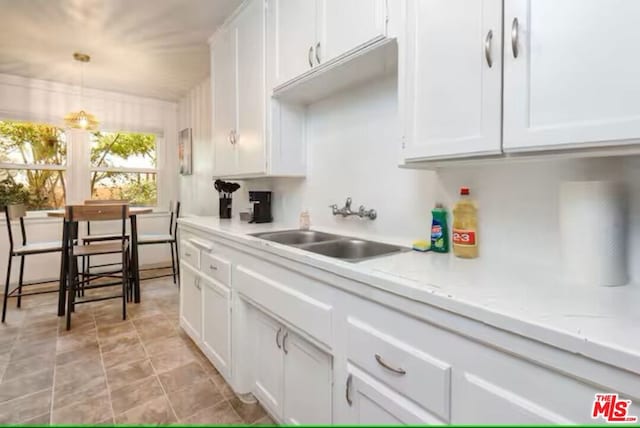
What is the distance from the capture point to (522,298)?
2.48ft

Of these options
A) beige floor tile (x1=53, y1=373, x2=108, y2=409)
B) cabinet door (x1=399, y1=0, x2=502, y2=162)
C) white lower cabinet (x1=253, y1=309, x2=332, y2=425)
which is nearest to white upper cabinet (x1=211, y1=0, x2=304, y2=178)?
cabinet door (x1=399, y1=0, x2=502, y2=162)

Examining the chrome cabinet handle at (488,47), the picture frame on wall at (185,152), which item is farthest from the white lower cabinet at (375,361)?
the picture frame on wall at (185,152)

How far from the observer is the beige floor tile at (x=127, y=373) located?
1905 mm

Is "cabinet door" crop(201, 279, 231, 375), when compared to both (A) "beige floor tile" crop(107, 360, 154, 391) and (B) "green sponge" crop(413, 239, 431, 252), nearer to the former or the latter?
(A) "beige floor tile" crop(107, 360, 154, 391)

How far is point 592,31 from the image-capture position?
76 cm

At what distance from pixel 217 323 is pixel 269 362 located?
54 cm

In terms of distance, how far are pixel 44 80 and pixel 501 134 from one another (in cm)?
488

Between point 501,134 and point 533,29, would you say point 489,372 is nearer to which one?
point 501,134

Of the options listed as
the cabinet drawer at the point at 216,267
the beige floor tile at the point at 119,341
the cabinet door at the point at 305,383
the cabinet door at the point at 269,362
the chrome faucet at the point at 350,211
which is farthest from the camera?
the beige floor tile at the point at 119,341

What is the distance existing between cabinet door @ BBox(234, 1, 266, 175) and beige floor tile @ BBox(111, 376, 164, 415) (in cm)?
141

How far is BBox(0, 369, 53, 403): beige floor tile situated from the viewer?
179 centimetres

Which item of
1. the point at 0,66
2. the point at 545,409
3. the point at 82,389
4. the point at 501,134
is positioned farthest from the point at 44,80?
the point at 545,409

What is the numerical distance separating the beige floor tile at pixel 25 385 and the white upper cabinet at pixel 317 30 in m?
2.20

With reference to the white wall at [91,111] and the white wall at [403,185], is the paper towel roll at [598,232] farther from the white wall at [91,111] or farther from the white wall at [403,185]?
the white wall at [91,111]
